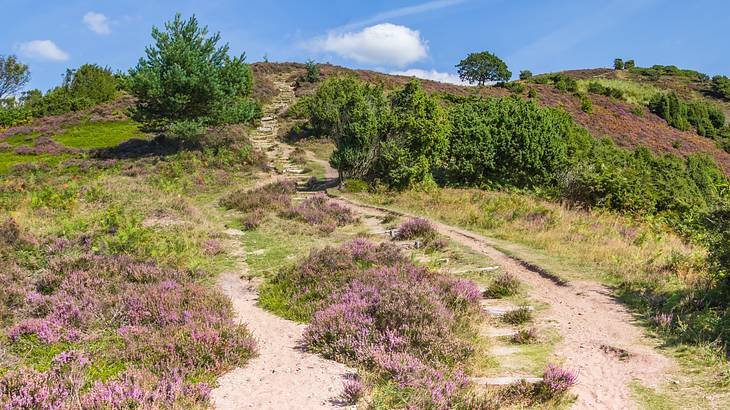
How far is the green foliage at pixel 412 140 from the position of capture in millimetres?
21984

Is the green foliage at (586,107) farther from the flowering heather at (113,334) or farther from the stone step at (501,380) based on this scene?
the stone step at (501,380)

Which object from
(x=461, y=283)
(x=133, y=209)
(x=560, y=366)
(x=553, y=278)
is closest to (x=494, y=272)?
(x=553, y=278)

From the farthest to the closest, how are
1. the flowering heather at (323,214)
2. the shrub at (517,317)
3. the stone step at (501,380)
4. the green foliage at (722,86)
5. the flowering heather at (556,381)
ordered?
the green foliage at (722,86), the flowering heather at (323,214), the shrub at (517,317), the stone step at (501,380), the flowering heather at (556,381)

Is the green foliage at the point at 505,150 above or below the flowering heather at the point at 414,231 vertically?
above

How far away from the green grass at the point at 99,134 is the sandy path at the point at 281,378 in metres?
35.8

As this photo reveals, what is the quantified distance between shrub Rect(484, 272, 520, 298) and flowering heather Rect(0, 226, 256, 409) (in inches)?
192

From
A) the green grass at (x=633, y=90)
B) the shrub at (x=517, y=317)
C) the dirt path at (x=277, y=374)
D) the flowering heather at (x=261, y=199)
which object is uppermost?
the green grass at (x=633, y=90)

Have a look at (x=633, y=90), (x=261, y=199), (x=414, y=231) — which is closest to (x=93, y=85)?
(x=261, y=199)

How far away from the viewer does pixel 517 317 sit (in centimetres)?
816

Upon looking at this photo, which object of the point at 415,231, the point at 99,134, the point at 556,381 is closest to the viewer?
the point at 556,381

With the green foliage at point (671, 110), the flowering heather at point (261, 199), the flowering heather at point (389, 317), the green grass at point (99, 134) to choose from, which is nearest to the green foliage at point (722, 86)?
the green foliage at point (671, 110)

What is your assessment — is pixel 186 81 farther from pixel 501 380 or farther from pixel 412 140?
pixel 501 380

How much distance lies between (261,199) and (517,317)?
45.9ft

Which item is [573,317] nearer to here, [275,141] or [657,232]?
[657,232]
